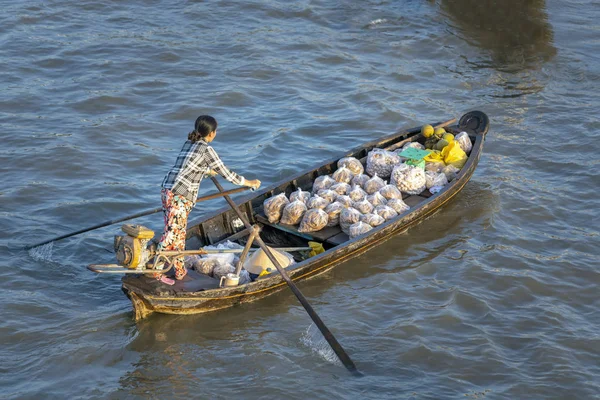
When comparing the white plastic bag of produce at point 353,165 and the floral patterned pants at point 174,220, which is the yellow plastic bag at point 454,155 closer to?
the white plastic bag of produce at point 353,165

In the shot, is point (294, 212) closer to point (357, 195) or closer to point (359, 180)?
point (357, 195)

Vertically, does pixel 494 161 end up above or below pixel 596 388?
above

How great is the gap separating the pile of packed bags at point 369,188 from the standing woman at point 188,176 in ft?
4.73

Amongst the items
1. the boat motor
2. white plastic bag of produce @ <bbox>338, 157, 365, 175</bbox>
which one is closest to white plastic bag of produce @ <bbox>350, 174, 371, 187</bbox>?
white plastic bag of produce @ <bbox>338, 157, 365, 175</bbox>

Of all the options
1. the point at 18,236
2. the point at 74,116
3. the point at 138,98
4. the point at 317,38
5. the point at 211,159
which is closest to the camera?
the point at 211,159

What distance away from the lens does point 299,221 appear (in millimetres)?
8438

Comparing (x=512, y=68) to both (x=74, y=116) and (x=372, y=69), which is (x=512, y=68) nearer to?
(x=372, y=69)

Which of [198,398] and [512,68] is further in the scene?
[512,68]

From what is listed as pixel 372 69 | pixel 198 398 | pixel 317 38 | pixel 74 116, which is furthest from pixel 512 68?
pixel 198 398

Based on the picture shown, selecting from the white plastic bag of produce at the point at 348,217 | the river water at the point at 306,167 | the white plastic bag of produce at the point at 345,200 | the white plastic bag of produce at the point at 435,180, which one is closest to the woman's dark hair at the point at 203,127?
the river water at the point at 306,167

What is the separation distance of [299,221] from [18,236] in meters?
3.19

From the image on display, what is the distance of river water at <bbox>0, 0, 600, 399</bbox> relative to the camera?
6.59m

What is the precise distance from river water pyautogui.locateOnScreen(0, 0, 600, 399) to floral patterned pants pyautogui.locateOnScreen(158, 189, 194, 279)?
72 cm

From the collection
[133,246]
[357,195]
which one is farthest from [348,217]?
[133,246]
